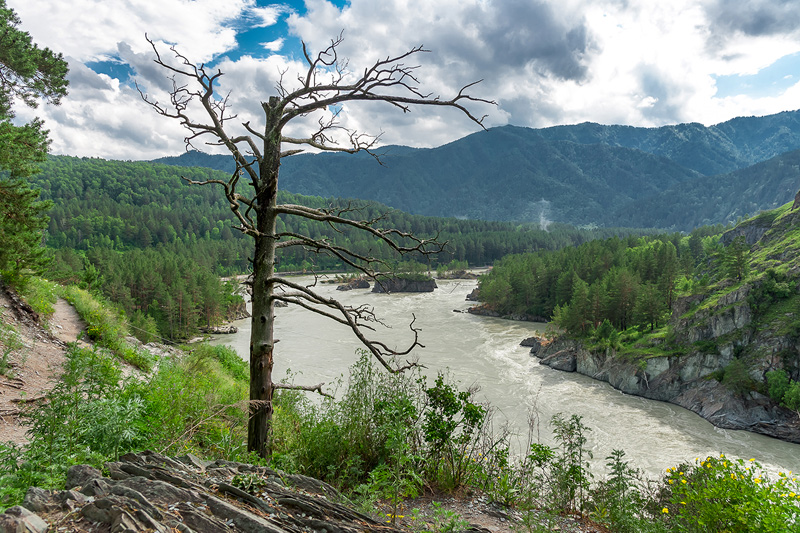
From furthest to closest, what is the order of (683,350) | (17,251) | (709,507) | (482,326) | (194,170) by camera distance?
(194,170)
(482,326)
(683,350)
(17,251)
(709,507)

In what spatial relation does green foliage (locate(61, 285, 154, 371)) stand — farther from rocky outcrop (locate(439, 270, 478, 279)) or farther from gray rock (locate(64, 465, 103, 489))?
rocky outcrop (locate(439, 270, 478, 279))

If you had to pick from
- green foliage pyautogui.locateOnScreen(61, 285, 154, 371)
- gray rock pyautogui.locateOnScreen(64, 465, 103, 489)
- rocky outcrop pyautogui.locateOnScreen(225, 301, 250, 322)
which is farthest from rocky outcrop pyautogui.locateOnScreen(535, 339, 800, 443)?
rocky outcrop pyautogui.locateOnScreen(225, 301, 250, 322)

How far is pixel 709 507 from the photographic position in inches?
196

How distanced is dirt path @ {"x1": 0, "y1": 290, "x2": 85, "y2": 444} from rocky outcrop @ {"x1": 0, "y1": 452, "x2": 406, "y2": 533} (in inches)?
149

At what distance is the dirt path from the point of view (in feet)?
24.4

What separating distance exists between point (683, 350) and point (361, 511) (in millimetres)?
33496

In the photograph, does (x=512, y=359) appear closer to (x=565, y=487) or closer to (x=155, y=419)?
(x=565, y=487)

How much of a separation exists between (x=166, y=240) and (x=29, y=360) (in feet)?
430

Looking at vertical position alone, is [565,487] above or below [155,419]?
below

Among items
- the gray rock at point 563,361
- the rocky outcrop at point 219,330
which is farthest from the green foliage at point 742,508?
the rocky outcrop at point 219,330

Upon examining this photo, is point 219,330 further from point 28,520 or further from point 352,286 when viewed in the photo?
point 28,520

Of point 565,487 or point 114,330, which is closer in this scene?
point 565,487

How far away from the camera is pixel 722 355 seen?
2920 centimetres

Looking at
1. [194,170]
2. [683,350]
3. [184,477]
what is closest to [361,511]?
[184,477]
